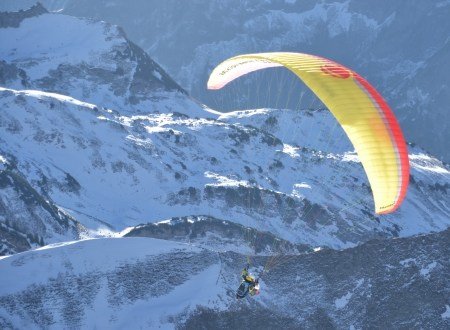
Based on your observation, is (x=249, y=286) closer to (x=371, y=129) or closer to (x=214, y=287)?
(x=371, y=129)

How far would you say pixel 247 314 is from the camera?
77438 millimetres

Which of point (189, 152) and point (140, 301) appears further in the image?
point (189, 152)

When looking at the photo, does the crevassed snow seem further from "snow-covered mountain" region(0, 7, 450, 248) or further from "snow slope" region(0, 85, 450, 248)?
"snow slope" region(0, 85, 450, 248)

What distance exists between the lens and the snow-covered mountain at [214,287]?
75438 mm

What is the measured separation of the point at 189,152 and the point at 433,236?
8301 centimetres

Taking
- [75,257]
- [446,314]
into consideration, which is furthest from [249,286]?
[446,314]

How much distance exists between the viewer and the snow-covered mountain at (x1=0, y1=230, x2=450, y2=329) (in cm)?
7544

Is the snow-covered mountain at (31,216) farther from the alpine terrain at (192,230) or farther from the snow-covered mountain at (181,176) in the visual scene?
the snow-covered mountain at (181,176)

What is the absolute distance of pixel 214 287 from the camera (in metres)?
78.9

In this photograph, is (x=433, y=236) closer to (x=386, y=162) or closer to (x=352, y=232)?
(x=386, y=162)

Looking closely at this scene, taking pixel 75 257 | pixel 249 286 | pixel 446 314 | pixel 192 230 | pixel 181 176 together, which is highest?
pixel 249 286

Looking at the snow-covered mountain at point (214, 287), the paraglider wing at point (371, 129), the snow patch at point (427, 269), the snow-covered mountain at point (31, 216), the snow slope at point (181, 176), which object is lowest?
the snow slope at point (181, 176)

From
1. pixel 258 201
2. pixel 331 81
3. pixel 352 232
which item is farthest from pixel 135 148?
pixel 331 81

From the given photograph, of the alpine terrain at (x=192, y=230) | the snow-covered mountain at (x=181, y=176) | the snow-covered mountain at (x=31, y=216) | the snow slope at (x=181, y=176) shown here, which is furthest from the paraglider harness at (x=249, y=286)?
the snow slope at (x=181, y=176)
